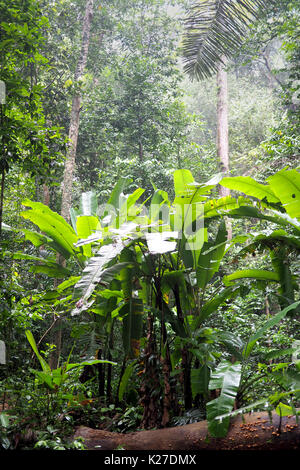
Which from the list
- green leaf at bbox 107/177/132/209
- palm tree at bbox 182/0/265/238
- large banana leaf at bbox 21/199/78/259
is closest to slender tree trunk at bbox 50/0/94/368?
palm tree at bbox 182/0/265/238

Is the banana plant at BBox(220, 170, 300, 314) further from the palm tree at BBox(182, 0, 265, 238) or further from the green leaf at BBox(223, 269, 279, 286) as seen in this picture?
the palm tree at BBox(182, 0, 265, 238)

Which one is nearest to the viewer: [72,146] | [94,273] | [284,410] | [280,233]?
[284,410]

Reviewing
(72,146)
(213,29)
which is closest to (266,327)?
(213,29)

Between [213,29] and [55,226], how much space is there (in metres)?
3.33

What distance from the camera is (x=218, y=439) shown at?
212 centimetres

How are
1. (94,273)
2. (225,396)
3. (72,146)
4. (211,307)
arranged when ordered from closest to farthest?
(225,396), (94,273), (211,307), (72,146)

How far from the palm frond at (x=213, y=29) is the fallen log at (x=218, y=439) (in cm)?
423

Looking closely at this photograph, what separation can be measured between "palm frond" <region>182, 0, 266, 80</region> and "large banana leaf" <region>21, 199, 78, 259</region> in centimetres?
300

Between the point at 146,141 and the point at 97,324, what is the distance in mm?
7217

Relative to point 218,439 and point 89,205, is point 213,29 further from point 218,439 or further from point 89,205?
point 218,439

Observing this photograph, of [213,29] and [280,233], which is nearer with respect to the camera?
[280,233]

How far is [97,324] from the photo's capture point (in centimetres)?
320

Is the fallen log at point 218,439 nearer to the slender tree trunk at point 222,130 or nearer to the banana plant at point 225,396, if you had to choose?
the banana plant at point 225,396
